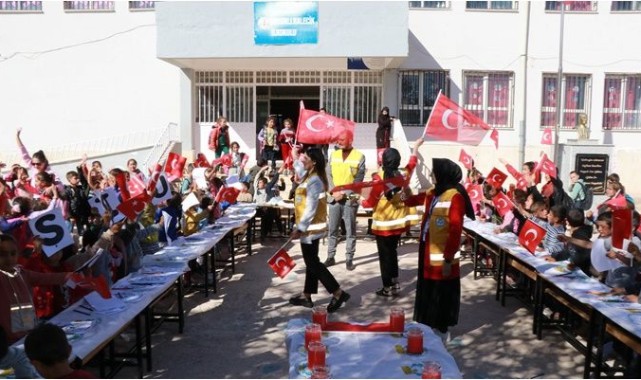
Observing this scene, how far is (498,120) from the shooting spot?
19047 mm

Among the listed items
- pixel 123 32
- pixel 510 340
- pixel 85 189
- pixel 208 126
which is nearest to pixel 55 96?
pixel 123 32

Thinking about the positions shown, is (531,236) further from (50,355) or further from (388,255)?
(50,355)

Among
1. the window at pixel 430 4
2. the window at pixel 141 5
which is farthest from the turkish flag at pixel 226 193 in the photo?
the window at pixel 141 5

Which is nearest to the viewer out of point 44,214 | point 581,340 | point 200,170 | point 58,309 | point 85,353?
point 85,353

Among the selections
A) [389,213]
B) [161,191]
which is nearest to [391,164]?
[389,213]

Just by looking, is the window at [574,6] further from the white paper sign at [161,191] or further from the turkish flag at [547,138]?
the white paper sign at [161,191]

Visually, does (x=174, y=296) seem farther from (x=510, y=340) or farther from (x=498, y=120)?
(x=498, y=120)

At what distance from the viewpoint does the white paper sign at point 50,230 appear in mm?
4766

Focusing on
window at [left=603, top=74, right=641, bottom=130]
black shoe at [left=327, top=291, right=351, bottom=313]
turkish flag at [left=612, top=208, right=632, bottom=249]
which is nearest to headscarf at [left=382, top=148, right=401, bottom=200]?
black shoe at [left=327, top=291, right=351, bottom=313]

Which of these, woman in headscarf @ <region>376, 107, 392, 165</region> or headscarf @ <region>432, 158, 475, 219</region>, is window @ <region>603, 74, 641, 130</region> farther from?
headscarf @ <region>432, 158, 475, 219</region>

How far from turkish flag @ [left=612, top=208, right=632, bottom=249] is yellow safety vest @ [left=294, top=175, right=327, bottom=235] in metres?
3.03

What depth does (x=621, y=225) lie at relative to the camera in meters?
5.16

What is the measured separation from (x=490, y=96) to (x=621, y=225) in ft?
47.5

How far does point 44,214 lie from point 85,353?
142 centimetres
